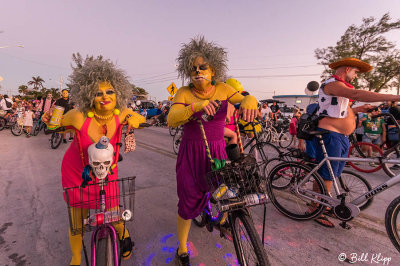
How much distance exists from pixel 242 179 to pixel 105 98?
138 centimetres

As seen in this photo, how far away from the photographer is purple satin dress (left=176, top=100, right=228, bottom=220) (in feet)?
6.11

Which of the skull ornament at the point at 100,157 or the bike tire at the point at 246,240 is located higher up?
the skull ornament at the point at 100,157

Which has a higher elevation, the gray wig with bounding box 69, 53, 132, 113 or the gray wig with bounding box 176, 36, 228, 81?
the gray wig with bounding box 176, 36, 228, 81

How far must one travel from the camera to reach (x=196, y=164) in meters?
1.88

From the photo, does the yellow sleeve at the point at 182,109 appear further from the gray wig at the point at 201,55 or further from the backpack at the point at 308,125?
the backpack at the point at 308,125

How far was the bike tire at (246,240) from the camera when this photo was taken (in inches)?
56.0

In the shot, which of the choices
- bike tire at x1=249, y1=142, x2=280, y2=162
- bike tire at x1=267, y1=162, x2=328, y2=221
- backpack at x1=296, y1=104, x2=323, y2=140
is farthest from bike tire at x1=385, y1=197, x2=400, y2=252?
bike tire at x1=249, y1=142, x2=280, y2=162

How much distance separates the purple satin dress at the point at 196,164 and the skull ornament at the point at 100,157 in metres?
0.66

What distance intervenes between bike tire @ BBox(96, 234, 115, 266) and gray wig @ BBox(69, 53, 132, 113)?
112 centimetres

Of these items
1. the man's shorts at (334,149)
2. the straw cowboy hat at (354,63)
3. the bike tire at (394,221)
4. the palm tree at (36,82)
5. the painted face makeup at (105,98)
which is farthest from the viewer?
the palm tree at (36,82)

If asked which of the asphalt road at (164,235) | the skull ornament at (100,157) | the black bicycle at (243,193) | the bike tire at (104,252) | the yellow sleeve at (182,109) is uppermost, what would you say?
the yellow sleeve at (182,109)

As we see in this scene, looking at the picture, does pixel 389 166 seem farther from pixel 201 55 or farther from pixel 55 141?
pixel 55 141

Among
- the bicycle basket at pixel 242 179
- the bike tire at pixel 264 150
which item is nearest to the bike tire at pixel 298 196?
the bike tire at pixel 264 150

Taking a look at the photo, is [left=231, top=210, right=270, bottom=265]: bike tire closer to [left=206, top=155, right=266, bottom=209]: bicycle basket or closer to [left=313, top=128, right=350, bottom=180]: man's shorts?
[left=206, top=155, right=266, bottom=209]: bicycle basket
